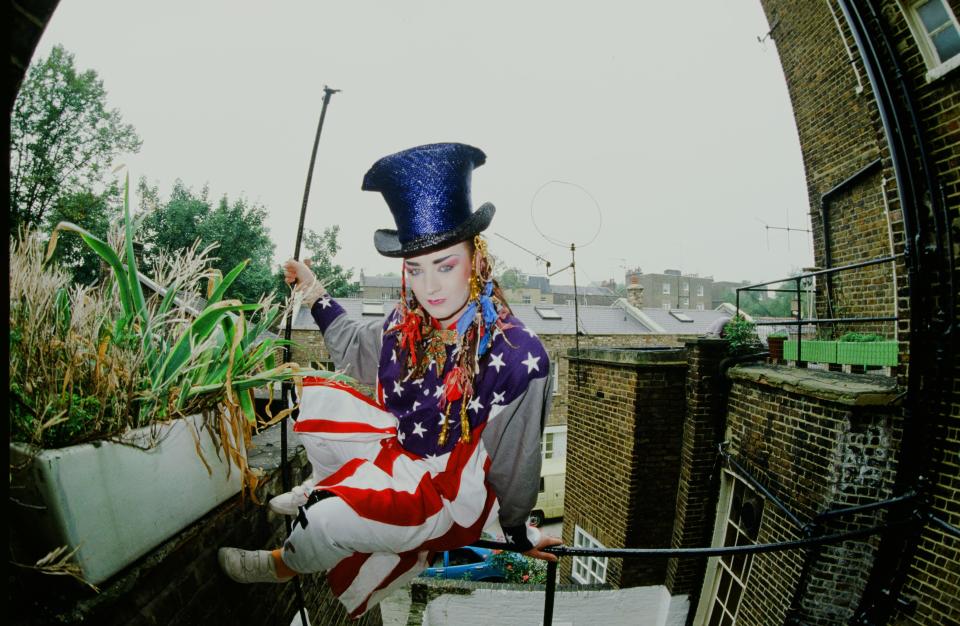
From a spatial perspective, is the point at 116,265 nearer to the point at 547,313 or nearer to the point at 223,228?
the point at 223,228

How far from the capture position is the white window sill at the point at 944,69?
9.17 feet

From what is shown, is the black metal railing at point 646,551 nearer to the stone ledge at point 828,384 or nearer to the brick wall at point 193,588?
the brick wall at point 193,588

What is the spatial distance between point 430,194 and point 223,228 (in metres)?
15.4

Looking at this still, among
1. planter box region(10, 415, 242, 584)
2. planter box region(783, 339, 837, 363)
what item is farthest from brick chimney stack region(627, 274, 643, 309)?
planter box region(10, 415, 242, 584)

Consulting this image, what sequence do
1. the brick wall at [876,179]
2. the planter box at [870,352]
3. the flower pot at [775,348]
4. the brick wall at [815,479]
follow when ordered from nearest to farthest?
the brick wall at [876,179] → the brick wall at [815,479] → the planter box at [870,352] → the flower pot at [775,348]

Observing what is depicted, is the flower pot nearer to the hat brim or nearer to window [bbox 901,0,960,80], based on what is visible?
window [bbox 901,0,960,80]

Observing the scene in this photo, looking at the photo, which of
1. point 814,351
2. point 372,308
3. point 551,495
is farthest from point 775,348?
point 372,308

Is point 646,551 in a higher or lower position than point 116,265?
lower

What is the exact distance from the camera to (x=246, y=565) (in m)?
1.54

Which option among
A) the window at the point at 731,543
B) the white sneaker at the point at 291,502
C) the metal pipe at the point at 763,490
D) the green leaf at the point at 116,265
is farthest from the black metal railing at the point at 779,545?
the window at the point at 731,543

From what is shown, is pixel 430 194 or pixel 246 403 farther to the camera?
pixel 430 194

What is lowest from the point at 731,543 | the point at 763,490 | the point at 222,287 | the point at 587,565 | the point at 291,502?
the point at 587,565

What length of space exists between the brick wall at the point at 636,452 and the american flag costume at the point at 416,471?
5.16 meters

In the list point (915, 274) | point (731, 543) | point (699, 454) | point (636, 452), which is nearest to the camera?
point (915, 274)
